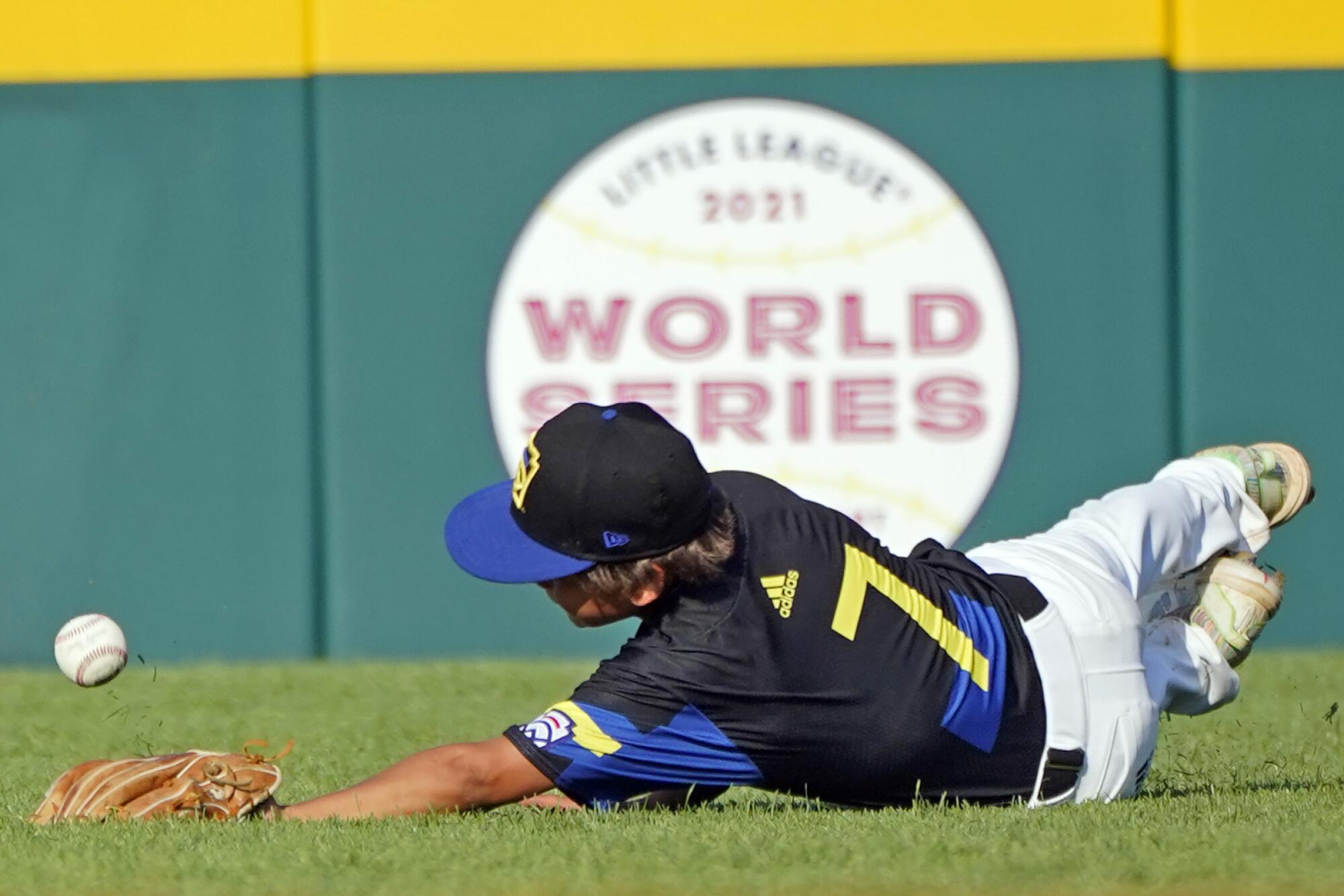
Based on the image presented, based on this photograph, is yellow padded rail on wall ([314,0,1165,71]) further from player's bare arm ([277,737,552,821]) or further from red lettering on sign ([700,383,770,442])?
player's bare arm ([277,737,552,821])

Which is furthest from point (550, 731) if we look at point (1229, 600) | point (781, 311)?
point (781, 311)

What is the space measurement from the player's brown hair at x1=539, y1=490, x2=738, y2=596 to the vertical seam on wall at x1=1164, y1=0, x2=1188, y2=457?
419 centimetres

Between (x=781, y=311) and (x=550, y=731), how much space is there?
3902 millimetres

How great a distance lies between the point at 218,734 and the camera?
5.85 meters

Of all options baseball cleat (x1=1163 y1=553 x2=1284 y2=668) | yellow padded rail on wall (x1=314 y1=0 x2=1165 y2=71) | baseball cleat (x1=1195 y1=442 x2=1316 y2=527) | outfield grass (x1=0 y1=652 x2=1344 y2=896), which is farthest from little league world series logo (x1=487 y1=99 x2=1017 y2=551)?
baseball cleat (x1=1163 y1=553 x2=1284 y2=668)

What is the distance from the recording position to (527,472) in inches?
145

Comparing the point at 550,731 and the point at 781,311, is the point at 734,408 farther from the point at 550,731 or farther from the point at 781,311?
the point at 550,731

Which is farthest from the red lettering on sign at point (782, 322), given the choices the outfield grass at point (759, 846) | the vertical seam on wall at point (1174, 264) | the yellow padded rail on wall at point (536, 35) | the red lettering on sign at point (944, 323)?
the outfield grass at point (759, 846)

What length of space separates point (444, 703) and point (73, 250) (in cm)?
230

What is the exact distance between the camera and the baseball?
16.5ft

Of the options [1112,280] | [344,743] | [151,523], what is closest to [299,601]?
[151,523]

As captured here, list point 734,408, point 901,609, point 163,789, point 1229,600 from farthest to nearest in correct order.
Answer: point 734,408 < point 1229,600 < point 163,789 < point 901,609

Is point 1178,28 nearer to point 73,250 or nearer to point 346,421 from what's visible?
point 346,421

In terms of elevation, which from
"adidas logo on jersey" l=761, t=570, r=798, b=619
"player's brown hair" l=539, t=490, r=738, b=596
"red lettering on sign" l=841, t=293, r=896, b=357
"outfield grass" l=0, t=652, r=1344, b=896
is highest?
"red lettering on sign" l=841, t=293, r=896, b=357
